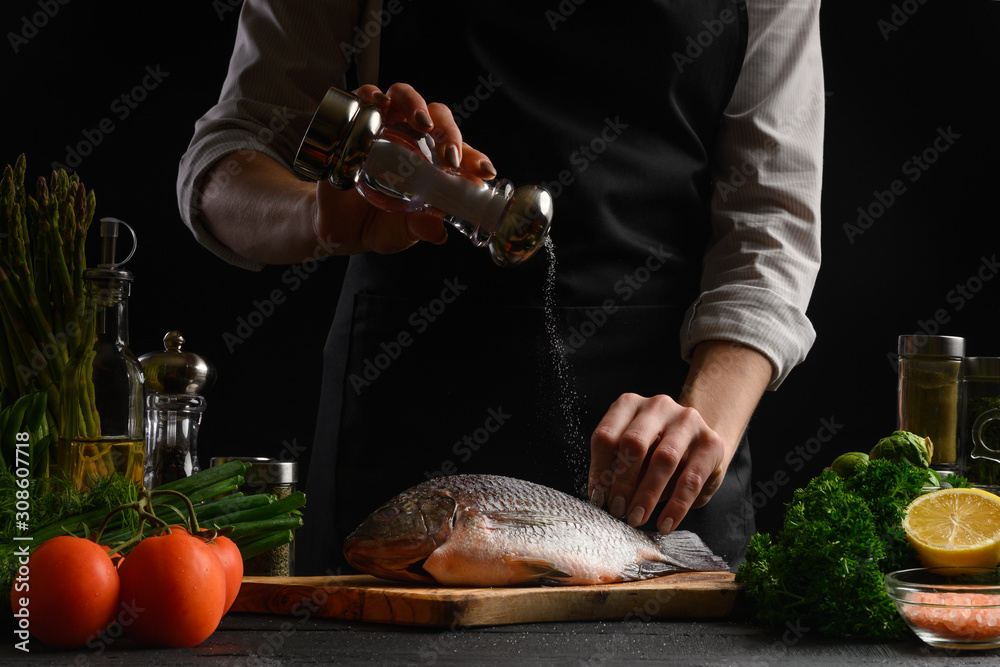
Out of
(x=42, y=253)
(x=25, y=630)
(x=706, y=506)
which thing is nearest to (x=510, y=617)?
(x=25, y=630)

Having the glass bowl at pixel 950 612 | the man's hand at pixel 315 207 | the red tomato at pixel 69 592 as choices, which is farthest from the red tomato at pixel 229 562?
the glass bowl at pixel 950 612

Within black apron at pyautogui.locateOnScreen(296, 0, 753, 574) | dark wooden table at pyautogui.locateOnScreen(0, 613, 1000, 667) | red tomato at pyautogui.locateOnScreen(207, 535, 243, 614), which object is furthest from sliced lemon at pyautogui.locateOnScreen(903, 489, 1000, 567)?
red tomato at pyautogui.locateOnScreen(207, 535, 243, 614)

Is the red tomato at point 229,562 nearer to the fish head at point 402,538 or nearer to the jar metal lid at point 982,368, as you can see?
the fish head at point 402,538

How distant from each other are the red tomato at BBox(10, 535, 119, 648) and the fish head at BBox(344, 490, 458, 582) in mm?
392

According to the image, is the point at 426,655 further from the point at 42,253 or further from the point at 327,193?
the point at 42,253

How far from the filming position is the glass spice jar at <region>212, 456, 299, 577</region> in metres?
1.38

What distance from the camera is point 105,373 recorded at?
4.54 ft

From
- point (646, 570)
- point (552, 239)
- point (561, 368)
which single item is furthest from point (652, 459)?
point (552, 239)

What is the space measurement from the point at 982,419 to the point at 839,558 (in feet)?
1.90

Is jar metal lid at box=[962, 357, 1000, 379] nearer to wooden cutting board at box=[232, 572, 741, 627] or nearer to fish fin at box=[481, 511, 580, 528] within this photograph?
A: wooden cutting board at box=[232, 572, 741, 627]

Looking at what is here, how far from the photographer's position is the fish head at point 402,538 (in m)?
1.30

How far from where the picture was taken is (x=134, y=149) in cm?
318

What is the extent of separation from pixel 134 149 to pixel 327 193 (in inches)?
82.8

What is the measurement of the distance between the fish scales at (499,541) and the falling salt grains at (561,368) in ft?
1.04
